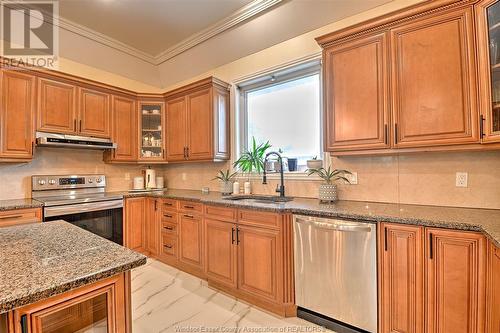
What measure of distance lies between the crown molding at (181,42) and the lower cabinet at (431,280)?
2520 millimetres

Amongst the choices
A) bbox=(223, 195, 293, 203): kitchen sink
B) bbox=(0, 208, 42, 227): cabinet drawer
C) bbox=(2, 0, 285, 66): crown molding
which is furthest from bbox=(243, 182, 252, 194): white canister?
bbox=(0, 208, 42, 227): cabinet drawer

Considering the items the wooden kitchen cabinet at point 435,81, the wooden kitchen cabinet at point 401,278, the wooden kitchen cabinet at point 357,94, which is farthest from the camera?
the wooden kitchen cabinet at point 357,94

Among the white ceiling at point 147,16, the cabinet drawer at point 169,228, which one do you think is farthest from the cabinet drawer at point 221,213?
the white ceiling at point 147,16

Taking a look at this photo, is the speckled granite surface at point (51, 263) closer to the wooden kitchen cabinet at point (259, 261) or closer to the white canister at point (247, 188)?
the wooden kitchen cabinet at point (259, 261)

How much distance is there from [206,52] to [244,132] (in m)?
1.26

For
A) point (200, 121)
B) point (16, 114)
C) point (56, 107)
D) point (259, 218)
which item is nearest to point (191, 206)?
point (259, 218)

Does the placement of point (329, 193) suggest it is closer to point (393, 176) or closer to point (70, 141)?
point (393, 176)

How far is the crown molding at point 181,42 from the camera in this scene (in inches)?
109

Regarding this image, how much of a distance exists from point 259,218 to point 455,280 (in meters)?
1.37

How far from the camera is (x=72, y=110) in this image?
3.15 metres

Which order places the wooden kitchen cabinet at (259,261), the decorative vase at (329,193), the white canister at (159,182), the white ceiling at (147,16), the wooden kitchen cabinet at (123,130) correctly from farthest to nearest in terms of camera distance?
the white canister at (159,182) < the wooden kitchen cabinet at (123,130) < the white ceiling at (147,16) < the decorative vase at (329,193) < the wooden kitchen cabinet at (259,261)

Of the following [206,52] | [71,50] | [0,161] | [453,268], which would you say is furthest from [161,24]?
[453,268]

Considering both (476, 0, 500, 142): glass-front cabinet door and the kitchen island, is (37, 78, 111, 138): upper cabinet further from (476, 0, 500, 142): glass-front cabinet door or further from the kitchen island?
(476, 0, 500, 142): glass-front cabinet door

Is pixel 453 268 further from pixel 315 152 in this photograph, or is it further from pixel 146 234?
pixel 146 234
